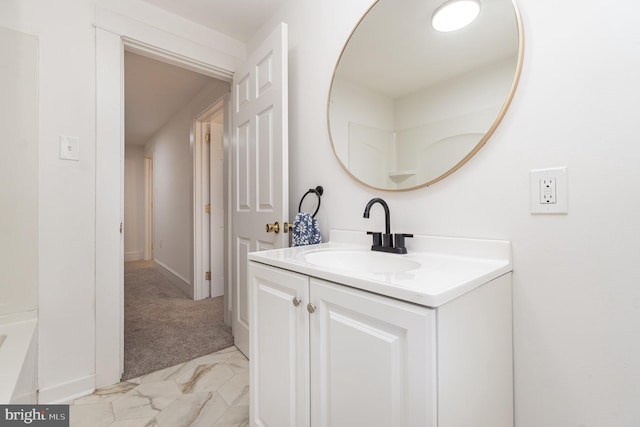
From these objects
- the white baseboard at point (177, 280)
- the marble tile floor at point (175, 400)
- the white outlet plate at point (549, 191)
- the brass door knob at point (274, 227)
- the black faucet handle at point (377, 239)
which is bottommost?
the marble tile floor at point (175, 400)

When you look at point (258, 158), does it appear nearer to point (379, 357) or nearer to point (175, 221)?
point (379, 357)

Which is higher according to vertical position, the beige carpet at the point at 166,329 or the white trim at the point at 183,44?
the white trim at the point at 183,44

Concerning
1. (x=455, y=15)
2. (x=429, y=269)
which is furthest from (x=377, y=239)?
(x=455, y=15)

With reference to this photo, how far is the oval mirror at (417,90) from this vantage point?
3.09ft

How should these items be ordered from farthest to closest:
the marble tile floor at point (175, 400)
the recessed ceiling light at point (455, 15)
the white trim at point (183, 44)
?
the white trim at point (183, 44), the marble tile floor at point (175, 400), the recessed ceiling light at point (455, 15)

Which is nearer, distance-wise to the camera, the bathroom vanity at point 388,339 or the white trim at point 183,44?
the bathroom vanity at point 388,339

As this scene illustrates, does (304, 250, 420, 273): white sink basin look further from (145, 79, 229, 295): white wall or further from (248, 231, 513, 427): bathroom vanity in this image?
(145, 79, 229, 295): white wall

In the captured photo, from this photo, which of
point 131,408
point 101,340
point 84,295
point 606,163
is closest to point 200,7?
point 84,295

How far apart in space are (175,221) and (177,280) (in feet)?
2.66

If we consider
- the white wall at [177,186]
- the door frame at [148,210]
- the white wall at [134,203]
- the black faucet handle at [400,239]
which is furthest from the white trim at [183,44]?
the white wall at [134,203]

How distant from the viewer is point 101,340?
1648 millimetres

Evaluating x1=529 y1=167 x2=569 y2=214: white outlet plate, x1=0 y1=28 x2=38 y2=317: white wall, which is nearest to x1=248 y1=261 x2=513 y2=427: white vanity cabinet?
x1=529 y1=167 x2=569 y2=214: white outlet plate

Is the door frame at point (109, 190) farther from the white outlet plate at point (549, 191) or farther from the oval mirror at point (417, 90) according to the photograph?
the white outlet plate at point (549, 191)

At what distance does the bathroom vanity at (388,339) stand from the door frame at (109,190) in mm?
1095
